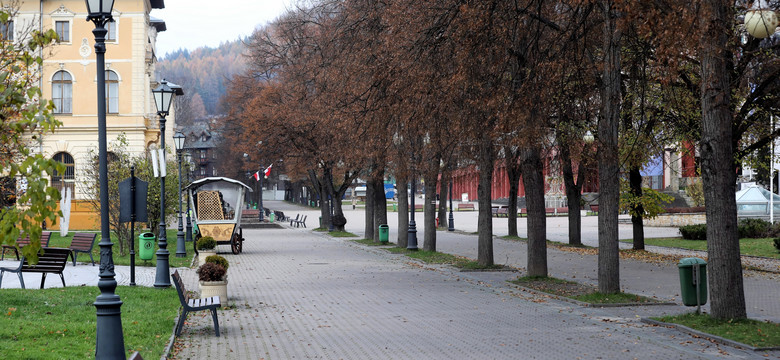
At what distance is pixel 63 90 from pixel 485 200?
36.5 metres

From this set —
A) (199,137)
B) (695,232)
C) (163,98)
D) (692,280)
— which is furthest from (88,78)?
(199,137)

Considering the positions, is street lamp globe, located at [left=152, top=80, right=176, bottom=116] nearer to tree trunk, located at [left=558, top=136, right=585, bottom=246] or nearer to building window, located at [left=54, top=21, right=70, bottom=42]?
tree trunk, located at [left=558, top=136, right=585, bottom=246]

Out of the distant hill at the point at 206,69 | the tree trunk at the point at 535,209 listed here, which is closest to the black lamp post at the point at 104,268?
the tree trunk at the point at 535,209

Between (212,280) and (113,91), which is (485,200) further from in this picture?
(113,91)

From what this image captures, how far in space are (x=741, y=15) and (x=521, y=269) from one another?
8.82 meters

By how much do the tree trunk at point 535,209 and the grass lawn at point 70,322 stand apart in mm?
8307

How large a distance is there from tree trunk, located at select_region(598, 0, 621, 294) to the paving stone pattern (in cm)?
109

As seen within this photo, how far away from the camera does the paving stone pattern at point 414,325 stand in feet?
35.1

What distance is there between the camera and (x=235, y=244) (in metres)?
32.9

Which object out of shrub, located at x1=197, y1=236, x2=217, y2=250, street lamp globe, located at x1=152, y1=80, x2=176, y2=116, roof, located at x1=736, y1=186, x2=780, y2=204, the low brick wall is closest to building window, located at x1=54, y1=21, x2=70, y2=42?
shrub, located at x1=197, y1=236, x2=217, y2=250

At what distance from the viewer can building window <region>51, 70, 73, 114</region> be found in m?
51.4

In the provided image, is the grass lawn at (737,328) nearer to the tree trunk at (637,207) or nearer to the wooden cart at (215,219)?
the tree trunk at (637,207)

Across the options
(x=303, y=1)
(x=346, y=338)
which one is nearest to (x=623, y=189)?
(x=303, y=1)

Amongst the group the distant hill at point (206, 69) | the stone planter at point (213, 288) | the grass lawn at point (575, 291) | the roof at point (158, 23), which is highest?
the distant hill at point (206, 69)
